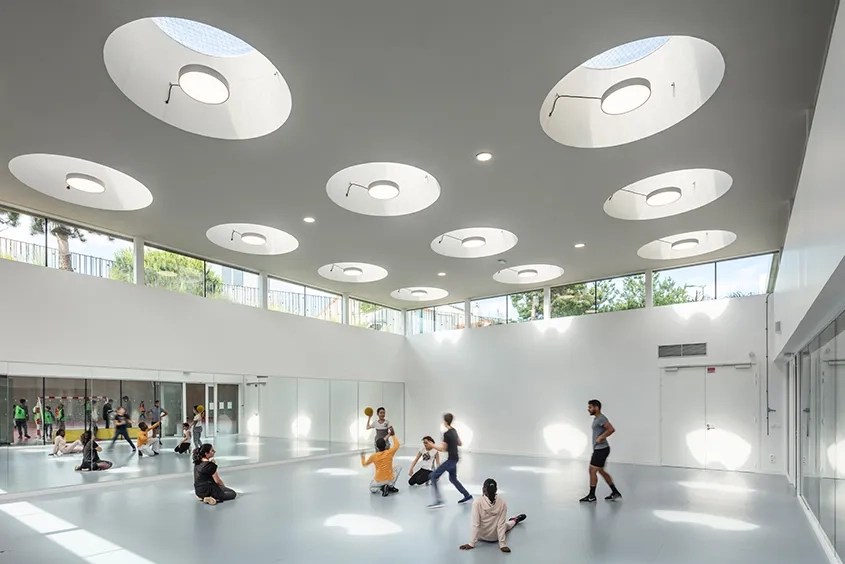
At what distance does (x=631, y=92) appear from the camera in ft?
22.0

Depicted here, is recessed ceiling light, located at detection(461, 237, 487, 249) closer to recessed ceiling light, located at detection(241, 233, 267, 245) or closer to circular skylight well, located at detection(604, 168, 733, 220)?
circular skylight well, located at detection(604, 168, 733, 220)

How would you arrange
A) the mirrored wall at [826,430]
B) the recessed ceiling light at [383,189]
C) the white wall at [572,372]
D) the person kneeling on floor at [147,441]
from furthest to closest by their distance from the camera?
the white wall at [572,372]
the person kneeling on floor at [147,441]
the recessed ceiling light at [383,189]
the mirrored wall at [826,430]

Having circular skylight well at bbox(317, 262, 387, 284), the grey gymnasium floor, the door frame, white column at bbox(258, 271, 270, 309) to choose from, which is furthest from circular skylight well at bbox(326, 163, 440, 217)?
the door frame

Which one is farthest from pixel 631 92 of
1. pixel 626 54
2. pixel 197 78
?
pixel 197 78

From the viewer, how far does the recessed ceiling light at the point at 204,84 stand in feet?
21.3

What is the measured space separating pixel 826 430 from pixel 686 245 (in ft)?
22.5

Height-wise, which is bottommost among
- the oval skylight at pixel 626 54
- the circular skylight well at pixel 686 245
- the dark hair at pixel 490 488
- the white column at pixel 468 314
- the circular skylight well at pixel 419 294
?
the dark hair at pixel 490 488

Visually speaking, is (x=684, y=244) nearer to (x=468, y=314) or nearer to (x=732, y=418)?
(x=732, y=418)

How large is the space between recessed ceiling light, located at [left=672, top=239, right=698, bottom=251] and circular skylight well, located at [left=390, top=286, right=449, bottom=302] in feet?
22.6

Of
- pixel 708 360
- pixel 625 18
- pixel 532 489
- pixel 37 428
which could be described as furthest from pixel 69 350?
pixel 708 360

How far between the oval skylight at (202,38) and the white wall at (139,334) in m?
5.92

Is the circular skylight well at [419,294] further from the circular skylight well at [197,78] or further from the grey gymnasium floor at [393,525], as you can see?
the circular skylight well at [197,78]

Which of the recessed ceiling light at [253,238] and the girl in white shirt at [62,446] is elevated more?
the recessed ceiling light at [253,238]

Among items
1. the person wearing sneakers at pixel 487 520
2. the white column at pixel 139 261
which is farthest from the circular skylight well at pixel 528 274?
the person wearing sneakers at pixel 487 520
